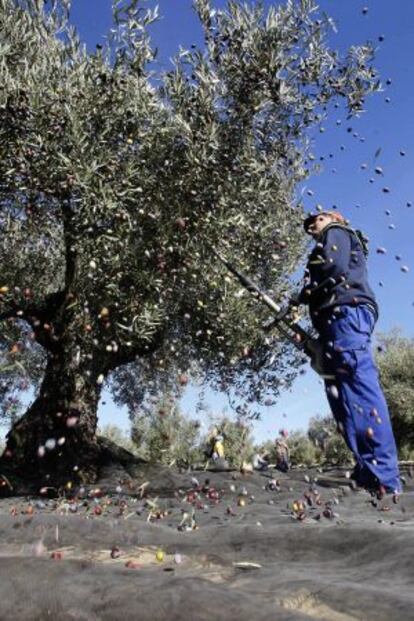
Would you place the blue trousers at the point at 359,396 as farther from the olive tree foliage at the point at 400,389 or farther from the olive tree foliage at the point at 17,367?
the olive tree foliage at the point at 400,389

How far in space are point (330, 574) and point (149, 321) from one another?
909 centimetres

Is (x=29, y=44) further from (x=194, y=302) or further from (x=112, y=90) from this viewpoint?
(x=194, y=302)

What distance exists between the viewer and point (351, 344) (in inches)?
305

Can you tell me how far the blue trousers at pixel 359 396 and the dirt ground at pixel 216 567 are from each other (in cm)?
71

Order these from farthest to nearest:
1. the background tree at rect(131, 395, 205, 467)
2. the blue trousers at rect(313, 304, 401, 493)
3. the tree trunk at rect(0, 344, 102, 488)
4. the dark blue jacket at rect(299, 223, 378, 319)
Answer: the background tree at rect(131, 395, 205, 467) → the tree trunk at rect(0, 344, 102, 488) → the dark blue jacket at rect(299, 223, 378, 319) → the blue trousers at rect(313, 304, 401, 493)

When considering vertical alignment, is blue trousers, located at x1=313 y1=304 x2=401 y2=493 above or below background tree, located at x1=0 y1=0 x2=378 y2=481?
below

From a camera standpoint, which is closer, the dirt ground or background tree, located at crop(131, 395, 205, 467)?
the dirt ground

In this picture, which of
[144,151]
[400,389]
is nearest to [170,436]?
[400,389]

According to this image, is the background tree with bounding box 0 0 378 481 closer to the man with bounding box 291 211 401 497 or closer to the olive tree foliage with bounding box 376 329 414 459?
the man with bounding box 291 211 401 497

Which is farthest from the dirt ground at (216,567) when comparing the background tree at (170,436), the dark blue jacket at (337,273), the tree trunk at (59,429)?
the background tree at (170,436)

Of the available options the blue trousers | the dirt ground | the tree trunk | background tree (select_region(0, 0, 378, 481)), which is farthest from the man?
the tree trunk

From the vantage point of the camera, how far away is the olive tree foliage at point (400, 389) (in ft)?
117

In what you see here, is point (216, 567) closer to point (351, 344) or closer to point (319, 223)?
point (351, 344)

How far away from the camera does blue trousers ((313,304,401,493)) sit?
7.30m
